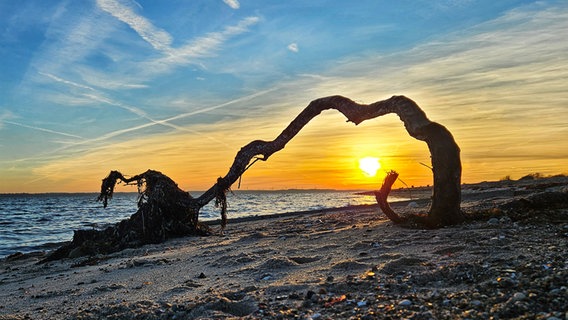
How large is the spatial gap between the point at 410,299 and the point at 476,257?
1.61m

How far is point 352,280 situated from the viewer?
14.4 ft

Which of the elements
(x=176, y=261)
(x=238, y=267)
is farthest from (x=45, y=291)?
(x=238, y=267)

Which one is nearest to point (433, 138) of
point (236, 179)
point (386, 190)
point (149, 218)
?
point (386, 190)

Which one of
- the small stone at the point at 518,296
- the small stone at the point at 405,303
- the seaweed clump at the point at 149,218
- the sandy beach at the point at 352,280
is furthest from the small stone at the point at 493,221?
the seaweed clump at the point at 149,218

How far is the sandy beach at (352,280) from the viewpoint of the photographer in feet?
11.2

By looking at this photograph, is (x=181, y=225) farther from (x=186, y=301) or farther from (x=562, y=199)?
(x=562, y=199)

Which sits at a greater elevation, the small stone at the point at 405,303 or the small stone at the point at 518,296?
the small stone at the point at 518,296

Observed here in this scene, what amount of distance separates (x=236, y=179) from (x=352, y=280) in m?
6.07

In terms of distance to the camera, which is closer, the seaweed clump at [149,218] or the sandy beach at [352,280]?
the sandy beach at [352,280]

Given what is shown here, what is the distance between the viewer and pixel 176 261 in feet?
24.1

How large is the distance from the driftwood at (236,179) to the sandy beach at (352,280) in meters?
0.83

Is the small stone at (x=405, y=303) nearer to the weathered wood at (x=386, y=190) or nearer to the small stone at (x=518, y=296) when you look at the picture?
the small stone at (x=518, y=296)

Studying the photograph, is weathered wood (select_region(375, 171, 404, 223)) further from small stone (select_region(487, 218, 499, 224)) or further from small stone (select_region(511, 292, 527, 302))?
small stone (select_region(511, 292, 527, 302))

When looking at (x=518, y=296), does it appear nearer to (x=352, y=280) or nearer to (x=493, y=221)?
(x=352, y=280)
